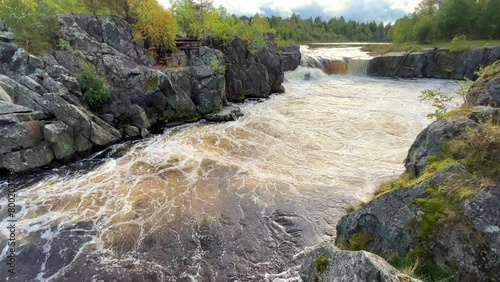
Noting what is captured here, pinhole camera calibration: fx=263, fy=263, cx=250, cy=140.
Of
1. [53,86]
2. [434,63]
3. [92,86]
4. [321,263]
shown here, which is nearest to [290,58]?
[434,63]

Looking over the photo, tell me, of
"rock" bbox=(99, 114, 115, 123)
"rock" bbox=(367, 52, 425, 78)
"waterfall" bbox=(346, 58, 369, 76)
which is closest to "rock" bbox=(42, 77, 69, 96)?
"rock" bbox=(99, 114, 115, 123)

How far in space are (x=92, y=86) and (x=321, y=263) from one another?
67.9 ft

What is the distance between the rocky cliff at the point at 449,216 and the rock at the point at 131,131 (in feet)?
58.0

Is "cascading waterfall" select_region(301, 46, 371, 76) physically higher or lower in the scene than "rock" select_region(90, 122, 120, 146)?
higher

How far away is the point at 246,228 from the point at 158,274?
3709mm

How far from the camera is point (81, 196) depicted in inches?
509

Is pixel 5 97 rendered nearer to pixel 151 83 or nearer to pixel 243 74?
pixel 151 83

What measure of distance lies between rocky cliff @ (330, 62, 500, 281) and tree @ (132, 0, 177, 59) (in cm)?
2658

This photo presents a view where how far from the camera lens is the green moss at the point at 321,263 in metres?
5.84

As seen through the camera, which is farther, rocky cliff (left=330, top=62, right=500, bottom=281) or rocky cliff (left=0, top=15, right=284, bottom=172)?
rocky cliff (left=0, top=15, right=284, bottom=172)

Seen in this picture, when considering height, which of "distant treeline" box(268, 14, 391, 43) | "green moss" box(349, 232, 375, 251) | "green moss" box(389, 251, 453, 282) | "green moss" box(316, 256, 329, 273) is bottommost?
"green moss" box(349, 232, 375, 251)

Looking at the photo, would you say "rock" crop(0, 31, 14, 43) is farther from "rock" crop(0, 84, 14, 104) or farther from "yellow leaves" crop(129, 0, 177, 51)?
"yellow leaves" crop(129, 0, 177, 51)

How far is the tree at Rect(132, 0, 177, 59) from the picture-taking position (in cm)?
2684

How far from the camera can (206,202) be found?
496 inches
